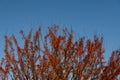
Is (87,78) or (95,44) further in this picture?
(95,44)

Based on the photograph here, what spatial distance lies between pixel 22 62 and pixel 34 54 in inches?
17.2

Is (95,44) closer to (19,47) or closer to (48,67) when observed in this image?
(48,67)

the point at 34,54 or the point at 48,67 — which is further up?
the point at 34,54

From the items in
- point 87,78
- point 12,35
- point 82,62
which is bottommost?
point 87,78

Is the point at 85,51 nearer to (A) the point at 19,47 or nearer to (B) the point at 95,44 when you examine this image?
(B) the point at 95,44

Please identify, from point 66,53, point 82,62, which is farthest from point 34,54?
point 82,62

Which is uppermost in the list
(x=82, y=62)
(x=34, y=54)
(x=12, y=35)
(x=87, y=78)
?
(x=12, y=35)

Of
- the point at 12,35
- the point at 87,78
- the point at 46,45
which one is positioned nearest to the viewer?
the point at 87,78

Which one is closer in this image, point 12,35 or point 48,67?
point 48,67

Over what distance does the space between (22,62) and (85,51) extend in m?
1.78

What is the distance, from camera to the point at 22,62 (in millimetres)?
6645

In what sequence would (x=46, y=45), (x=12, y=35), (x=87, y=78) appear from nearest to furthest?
1. (x=87, y=78)
2. (x=46, y=45)
3. (x=12, y=35)

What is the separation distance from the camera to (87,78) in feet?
21.5

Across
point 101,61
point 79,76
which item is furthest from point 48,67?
point 101,61
